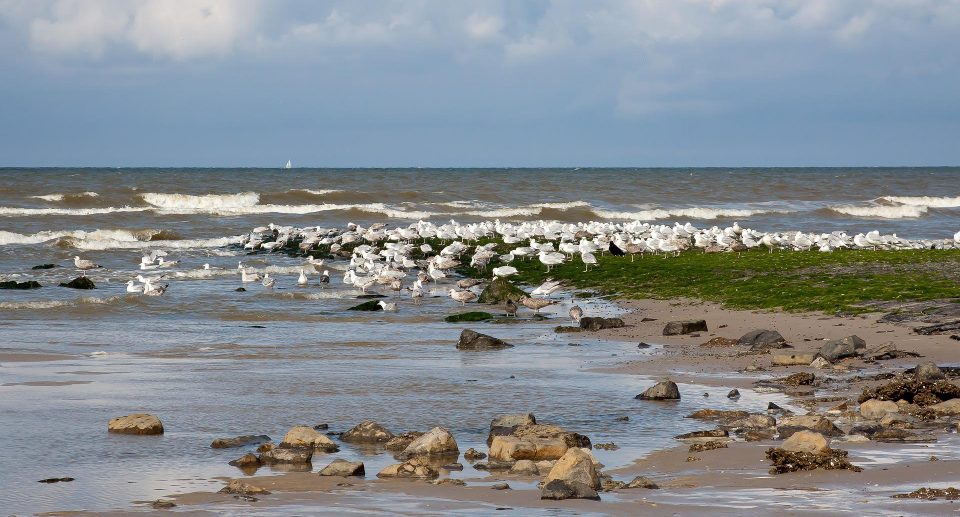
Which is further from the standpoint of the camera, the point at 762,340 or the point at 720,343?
the point at 720,343

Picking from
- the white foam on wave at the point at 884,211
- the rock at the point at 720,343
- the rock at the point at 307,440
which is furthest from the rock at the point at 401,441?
the white foam on wave at the point at 884,211

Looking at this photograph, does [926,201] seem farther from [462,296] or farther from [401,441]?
[401,441]

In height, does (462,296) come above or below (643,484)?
below

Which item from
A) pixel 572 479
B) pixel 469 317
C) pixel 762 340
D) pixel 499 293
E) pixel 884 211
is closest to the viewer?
pixel 572 479

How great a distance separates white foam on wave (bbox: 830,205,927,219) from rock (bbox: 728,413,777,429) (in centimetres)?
4765

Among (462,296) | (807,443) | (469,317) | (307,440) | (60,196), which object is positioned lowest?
(469,317)

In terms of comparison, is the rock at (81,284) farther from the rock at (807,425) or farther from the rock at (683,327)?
the rock at (807,425)

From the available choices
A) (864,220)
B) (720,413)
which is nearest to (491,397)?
(720,413)

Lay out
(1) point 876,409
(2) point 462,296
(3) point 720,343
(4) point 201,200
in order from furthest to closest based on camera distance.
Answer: (4) point 201,200
(2) point 462,296
(3) point 720,343
(1) point 876,409

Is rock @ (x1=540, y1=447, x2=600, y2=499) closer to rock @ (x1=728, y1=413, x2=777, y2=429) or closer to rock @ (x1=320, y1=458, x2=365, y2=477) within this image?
rock @ (x1=320, y1=458, x2=365, y2=477)

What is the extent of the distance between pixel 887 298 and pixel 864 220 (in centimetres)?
3640

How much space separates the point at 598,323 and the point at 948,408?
664cm

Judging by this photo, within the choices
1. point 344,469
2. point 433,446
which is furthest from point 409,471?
point 433,446

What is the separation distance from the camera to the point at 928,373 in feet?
32.0
